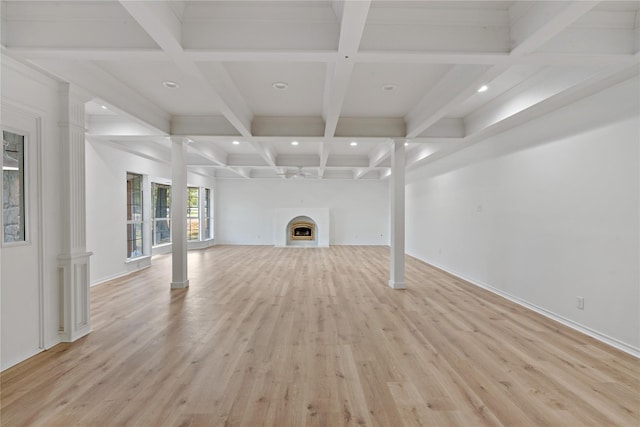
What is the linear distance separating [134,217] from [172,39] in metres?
5.58

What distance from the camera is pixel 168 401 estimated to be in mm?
1982

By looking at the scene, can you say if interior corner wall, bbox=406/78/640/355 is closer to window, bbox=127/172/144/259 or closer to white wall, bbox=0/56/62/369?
white wall, bbox=0/56/62/369

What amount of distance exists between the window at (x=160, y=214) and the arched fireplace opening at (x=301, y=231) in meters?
4.03

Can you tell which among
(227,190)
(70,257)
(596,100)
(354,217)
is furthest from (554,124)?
(227,190)

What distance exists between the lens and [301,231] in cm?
1123

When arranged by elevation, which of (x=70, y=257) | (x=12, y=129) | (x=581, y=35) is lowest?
(x=70, y=257)

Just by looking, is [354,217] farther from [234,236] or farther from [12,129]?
[12,129]

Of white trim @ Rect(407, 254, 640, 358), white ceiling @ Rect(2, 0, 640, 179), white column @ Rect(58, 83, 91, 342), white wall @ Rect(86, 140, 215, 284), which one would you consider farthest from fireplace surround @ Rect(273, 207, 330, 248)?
white column @ Rect(58, 83, 91, 342)

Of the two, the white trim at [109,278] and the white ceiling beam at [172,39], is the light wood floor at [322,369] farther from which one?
the white ceiling beam at [172,39]

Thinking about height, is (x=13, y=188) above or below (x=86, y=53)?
below

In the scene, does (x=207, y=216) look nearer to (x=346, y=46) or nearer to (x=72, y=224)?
(x=72, y=224)

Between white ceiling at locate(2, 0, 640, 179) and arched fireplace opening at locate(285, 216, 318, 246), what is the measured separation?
7257 mm

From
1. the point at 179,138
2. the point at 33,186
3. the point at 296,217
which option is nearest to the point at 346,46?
the point at 33,186

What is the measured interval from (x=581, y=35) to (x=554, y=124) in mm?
1471
